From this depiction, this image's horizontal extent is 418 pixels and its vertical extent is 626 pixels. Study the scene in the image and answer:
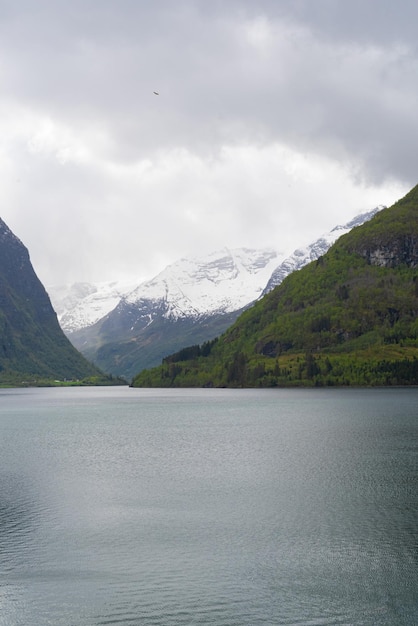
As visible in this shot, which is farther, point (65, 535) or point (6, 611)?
point (65, 535)

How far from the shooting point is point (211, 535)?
6462 centimetres

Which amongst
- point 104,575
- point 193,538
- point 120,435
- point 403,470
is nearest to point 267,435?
point 120,435

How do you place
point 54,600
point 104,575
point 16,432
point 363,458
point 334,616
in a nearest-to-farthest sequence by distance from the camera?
1. point 334,616
2. point 54,600
3. point 104,575
4. point 363,458
5. point 16,432

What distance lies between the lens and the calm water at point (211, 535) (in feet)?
154

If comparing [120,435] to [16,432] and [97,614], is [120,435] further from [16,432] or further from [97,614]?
[97,614]

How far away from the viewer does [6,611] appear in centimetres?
4659

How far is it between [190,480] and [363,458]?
31.7 metres

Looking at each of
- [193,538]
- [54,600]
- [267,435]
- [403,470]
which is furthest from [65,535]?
[267,435]

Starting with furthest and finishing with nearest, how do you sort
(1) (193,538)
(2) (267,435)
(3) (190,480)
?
1. (2) (267,435)
2. (3) (190,480)
3. (1) (193,538)

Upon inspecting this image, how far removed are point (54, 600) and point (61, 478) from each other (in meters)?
48.9

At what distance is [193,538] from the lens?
209ft

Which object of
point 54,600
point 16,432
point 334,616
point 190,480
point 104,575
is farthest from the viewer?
point 16,432

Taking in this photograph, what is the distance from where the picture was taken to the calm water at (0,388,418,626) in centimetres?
4697

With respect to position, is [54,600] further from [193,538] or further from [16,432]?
[16,432]
